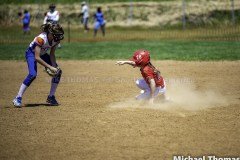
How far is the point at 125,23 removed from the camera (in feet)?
138

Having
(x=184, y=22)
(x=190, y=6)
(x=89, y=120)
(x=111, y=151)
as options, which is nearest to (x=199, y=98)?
(x=89, y=120)

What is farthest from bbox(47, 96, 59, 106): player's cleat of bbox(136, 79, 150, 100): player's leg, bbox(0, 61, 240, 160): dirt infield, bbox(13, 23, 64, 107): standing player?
bbox(136, 79, 150, 100): player's leg

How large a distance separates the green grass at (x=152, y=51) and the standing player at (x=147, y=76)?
9.45 m

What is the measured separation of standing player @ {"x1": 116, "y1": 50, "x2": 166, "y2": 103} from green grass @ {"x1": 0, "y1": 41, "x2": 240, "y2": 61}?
9447mm

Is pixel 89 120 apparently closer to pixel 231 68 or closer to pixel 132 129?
pixel 132 129

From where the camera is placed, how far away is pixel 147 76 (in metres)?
11.6

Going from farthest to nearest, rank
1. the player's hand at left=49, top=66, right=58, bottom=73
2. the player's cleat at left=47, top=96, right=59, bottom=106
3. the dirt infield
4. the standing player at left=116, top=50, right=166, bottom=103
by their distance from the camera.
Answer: the player's cleat at left=47, top=96, right=59, bottom=106 < the standing player at left=116, top=50, right=166, bottom=103 < the player's hand at left=49, top=66, right=58, bottom=73 < the dirt infield

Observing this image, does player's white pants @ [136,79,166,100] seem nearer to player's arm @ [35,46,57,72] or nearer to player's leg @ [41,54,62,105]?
player's leg @ [41,54,62,105]

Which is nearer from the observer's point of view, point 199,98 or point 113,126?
point 113,126

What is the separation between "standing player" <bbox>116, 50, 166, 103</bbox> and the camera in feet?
38.0

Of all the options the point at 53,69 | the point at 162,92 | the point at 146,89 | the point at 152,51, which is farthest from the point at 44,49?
the point at 152,51

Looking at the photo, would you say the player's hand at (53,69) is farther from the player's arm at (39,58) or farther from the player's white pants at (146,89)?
the player's white pants at (146,89)

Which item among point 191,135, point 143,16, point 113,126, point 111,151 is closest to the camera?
point 111,151

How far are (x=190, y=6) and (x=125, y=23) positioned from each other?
5.94 meters
